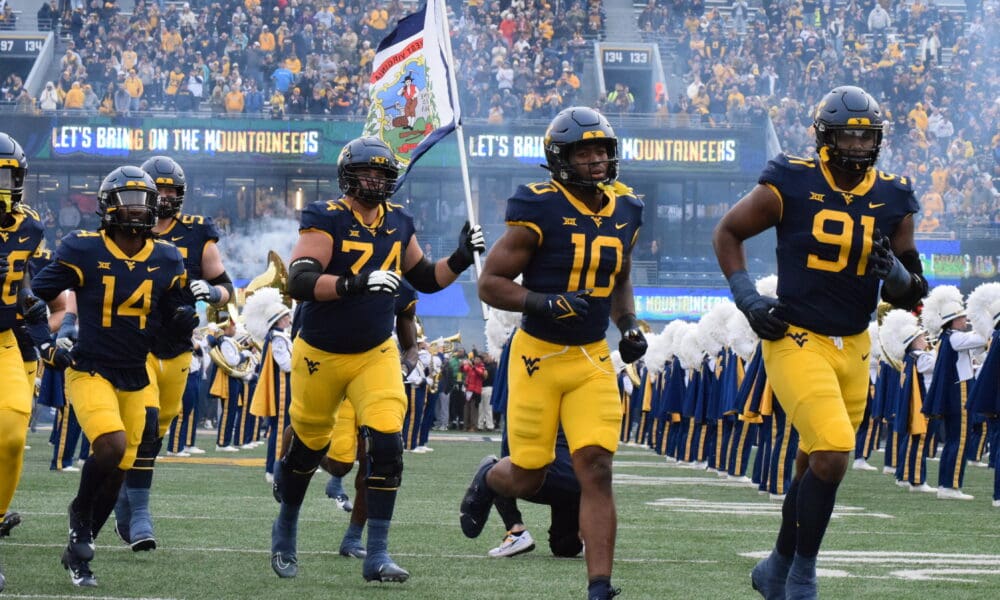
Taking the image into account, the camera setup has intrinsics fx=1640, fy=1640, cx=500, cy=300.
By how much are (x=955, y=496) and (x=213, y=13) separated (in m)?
28.8

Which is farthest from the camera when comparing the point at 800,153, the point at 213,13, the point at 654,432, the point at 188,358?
the point at 213,13

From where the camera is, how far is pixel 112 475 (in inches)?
297

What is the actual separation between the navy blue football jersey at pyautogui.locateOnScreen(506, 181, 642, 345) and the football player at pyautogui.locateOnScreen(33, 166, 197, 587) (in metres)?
2.03

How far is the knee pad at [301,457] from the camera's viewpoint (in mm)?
7738

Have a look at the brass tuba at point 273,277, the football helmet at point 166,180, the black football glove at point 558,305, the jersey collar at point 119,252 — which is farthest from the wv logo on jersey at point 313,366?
the brass tuba at point 273,277

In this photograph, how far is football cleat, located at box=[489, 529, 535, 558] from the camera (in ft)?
28.3

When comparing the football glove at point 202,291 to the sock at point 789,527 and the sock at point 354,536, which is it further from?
the sock at point 789,527

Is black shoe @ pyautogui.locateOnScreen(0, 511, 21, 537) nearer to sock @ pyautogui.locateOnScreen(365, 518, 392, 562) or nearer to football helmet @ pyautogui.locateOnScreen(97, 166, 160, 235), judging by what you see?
football helmet @ pyautogui.locateOnScreen(97, 166, 160, 235)

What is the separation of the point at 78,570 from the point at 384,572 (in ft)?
4.34

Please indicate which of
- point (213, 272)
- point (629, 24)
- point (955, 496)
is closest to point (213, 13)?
point (629, 24)

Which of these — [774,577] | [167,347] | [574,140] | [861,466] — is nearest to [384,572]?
[774,577]

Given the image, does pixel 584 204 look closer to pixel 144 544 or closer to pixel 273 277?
pixel 144 544

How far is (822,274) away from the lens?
6.39 meters

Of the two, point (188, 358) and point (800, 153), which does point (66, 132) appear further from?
point (188, 358)
